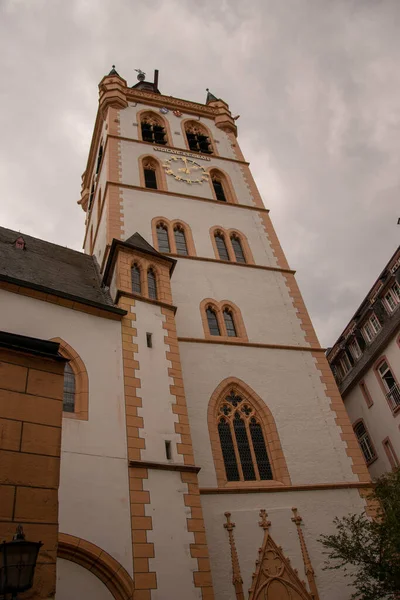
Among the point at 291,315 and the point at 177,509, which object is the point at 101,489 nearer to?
the point at 177,509

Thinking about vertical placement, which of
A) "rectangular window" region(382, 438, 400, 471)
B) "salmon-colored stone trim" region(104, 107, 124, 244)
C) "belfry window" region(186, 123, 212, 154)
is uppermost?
"belfry window" region(186, 123, 212, 154)

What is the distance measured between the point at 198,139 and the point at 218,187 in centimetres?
552

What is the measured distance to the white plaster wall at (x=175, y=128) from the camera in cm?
2702

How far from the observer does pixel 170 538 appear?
32.3 ft

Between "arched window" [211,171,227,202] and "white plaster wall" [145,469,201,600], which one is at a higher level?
"arched window" [211,171,227,202]

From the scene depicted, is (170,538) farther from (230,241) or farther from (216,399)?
(230,241)

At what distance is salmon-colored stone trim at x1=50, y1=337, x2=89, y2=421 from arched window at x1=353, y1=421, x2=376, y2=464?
14064mm

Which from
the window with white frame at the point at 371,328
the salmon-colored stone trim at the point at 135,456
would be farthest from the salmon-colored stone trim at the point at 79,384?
the window with white frame at the point at 371,328

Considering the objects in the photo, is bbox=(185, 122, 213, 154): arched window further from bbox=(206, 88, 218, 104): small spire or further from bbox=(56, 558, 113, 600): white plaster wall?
bbox=(56, 558, 113, 600): white plaster wall

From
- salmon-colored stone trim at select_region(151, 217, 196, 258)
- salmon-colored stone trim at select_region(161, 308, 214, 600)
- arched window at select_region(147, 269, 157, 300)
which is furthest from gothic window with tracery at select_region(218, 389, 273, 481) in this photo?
salmon-colored stone trim at select_region(151, 217, 196, 258)

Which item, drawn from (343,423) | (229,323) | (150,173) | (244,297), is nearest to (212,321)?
(229,323)

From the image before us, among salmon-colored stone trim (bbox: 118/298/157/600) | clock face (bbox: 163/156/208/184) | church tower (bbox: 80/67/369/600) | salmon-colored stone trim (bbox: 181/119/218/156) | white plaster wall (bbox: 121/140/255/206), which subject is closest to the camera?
salmon-colored stone trim (bbox: 118/298/157/600)

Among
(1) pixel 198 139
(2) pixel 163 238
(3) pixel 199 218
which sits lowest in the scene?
(2) pixel 163 238

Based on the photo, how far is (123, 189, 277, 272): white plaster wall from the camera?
66.0 feet
